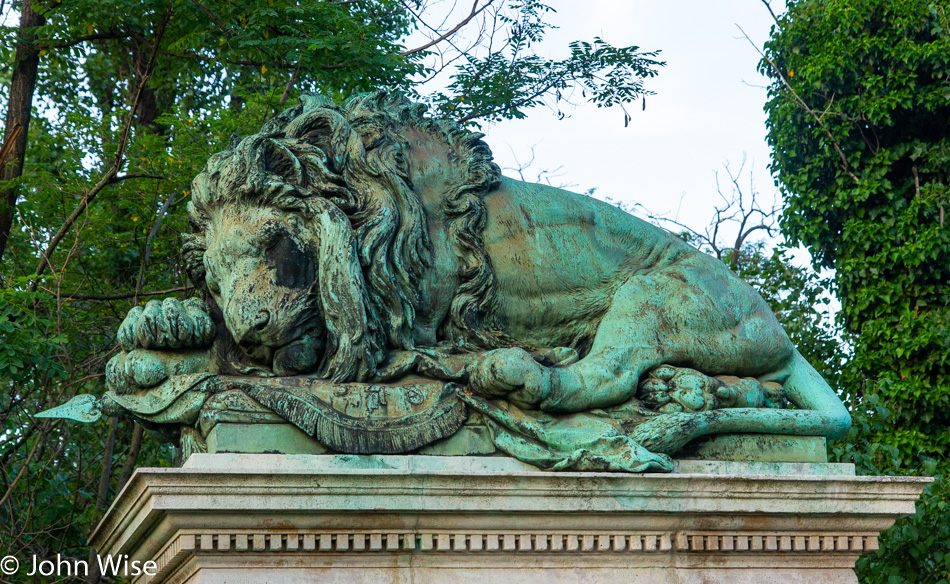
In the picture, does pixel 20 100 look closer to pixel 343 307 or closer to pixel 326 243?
pixel 326 243

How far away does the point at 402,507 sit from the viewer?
4379 mm

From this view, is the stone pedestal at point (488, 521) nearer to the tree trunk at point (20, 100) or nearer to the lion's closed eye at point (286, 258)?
the lion's closed eye at point (286, 258)

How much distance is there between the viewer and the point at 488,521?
4.50 metres

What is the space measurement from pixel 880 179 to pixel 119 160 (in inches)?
301

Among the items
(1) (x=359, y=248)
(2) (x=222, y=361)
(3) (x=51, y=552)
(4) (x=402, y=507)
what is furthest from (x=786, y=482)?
(3) (x=51, y=552)

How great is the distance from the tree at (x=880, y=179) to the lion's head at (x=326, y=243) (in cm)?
740

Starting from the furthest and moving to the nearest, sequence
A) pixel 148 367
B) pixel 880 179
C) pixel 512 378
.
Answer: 1. pixel 880 179
2. pixel 148 367
3. pixel 512 378

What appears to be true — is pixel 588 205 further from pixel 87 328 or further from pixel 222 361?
pixel 87 328

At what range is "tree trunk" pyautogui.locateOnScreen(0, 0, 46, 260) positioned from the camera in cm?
1009

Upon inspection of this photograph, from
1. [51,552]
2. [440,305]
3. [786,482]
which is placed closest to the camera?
[786,482]

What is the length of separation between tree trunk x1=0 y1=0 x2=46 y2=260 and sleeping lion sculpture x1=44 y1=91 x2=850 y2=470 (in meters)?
Result: 5.36

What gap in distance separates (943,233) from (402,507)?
364 inches

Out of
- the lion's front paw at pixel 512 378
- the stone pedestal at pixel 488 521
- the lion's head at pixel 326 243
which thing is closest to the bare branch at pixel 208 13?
the lion's head at pixel 326 243

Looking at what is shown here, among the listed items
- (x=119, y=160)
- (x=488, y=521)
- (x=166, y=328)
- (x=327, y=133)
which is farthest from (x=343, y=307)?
(x=119, y=160)
